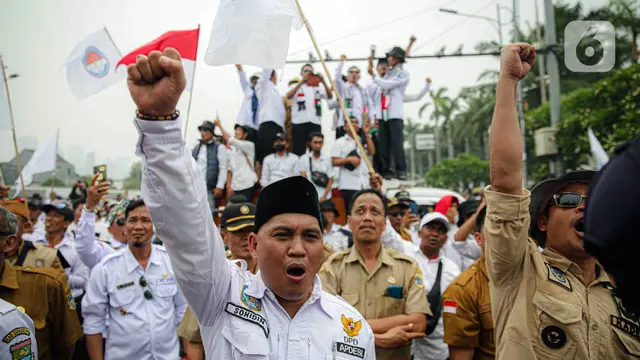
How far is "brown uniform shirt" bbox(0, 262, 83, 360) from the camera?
309cm

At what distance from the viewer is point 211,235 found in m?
1.71

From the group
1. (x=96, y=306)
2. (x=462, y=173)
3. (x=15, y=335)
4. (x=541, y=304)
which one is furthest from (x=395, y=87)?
(x=462, y=173)

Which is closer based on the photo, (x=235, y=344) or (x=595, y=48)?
(x=235, y=344)

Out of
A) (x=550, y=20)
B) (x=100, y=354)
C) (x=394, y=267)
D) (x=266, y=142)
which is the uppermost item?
(x=550, y=20)

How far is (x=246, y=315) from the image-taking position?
1904 millimetres

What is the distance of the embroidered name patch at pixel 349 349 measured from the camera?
202cm

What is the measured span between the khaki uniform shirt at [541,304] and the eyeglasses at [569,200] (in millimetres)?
245

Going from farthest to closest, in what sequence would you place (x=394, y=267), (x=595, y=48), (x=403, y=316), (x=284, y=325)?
(x=394, y=267) < (x=403, y=316) < (x=595, y=48) < (x=284, y=325)

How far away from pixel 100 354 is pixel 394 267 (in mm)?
2546

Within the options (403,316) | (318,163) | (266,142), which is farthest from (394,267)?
(266,142)

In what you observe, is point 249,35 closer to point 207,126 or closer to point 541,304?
point 541,304

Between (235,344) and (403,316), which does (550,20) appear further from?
(235,344)

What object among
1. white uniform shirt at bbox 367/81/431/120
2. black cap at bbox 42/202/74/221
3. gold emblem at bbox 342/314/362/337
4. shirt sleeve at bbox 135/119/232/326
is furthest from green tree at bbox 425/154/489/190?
shirt sleeve at bbox 135/119/232/326

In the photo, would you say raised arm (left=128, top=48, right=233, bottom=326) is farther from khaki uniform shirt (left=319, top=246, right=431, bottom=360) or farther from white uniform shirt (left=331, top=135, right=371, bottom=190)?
white uniform shirt (left=331, top=135, right=371, bottom=190)
